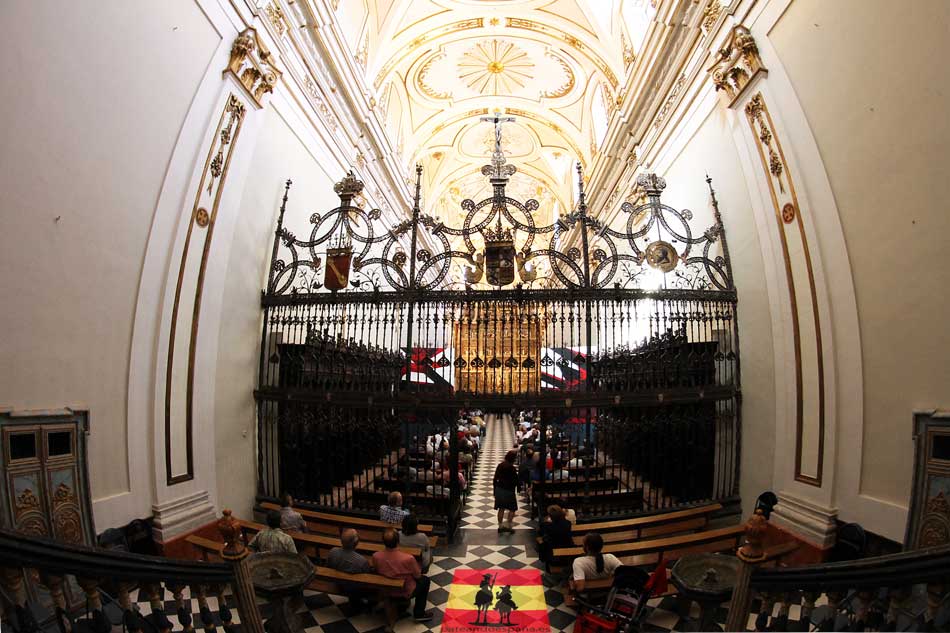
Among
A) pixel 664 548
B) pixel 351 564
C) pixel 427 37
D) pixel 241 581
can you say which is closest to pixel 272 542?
pixel 351 564

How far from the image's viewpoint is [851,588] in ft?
7.04

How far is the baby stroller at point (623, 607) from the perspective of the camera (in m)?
3.33

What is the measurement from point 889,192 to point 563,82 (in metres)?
12.5

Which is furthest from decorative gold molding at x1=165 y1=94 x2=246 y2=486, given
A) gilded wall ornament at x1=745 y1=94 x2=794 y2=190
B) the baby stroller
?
gilded wall ornament at x1=745 y1=94 x2=794 y2=190

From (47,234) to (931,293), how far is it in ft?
21.9

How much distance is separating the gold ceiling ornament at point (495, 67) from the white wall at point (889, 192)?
1091 centimetres

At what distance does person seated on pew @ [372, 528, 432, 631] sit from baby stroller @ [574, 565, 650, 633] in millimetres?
1437

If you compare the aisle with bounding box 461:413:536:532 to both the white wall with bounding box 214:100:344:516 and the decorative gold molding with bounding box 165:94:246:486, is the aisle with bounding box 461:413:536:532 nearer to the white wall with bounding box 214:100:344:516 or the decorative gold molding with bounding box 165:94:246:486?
the white wall with bounding box 214:100:344:516

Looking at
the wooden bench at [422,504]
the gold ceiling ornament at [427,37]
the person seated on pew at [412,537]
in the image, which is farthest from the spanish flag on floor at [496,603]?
the gold ceiling ornament at [427,37]

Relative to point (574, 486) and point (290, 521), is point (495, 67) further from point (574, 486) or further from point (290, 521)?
point (290, 521)

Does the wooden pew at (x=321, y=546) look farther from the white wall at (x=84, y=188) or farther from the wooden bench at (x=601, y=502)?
the wooden bench at (x=601, y=502)

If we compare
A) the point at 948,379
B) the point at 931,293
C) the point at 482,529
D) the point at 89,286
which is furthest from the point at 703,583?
the point at 89,286

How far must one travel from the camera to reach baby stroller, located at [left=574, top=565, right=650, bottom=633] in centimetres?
333

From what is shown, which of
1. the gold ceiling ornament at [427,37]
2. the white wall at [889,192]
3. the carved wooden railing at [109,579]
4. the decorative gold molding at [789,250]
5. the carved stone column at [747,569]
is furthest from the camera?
the gold ceiling ornament at [427,37]
